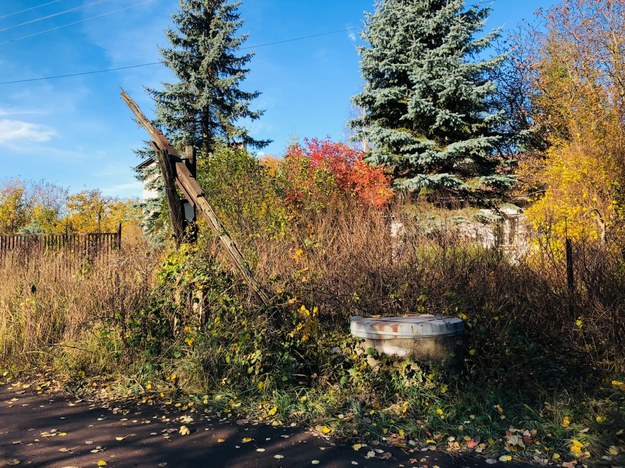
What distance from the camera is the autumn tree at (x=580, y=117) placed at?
9062 mm

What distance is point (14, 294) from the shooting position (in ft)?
22.0

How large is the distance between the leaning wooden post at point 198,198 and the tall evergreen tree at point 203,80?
14833mm

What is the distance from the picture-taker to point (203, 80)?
2114cm

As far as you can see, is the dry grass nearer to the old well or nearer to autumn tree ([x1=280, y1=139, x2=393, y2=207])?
the old well

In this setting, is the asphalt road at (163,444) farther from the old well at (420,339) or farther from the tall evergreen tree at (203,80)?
the tall evergreen tree at (203,80)

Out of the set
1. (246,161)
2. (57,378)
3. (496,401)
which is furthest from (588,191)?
(57,378)

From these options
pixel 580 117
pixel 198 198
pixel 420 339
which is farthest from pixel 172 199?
pixel 580 117

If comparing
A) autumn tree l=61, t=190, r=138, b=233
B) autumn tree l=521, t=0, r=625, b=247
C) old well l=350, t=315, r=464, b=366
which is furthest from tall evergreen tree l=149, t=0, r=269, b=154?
old well l=350, t=315, r=464, b=366

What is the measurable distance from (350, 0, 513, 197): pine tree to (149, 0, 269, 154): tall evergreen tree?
7406 mm

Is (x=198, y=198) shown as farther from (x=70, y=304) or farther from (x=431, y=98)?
(x=431, y=98)

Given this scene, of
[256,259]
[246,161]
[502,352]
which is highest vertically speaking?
[246,161]

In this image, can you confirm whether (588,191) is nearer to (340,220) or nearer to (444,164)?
(340,220)

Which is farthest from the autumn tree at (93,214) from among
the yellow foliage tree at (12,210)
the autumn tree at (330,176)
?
the autumn tree at (330,176)

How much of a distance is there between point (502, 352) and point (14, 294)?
6504 millimetres
